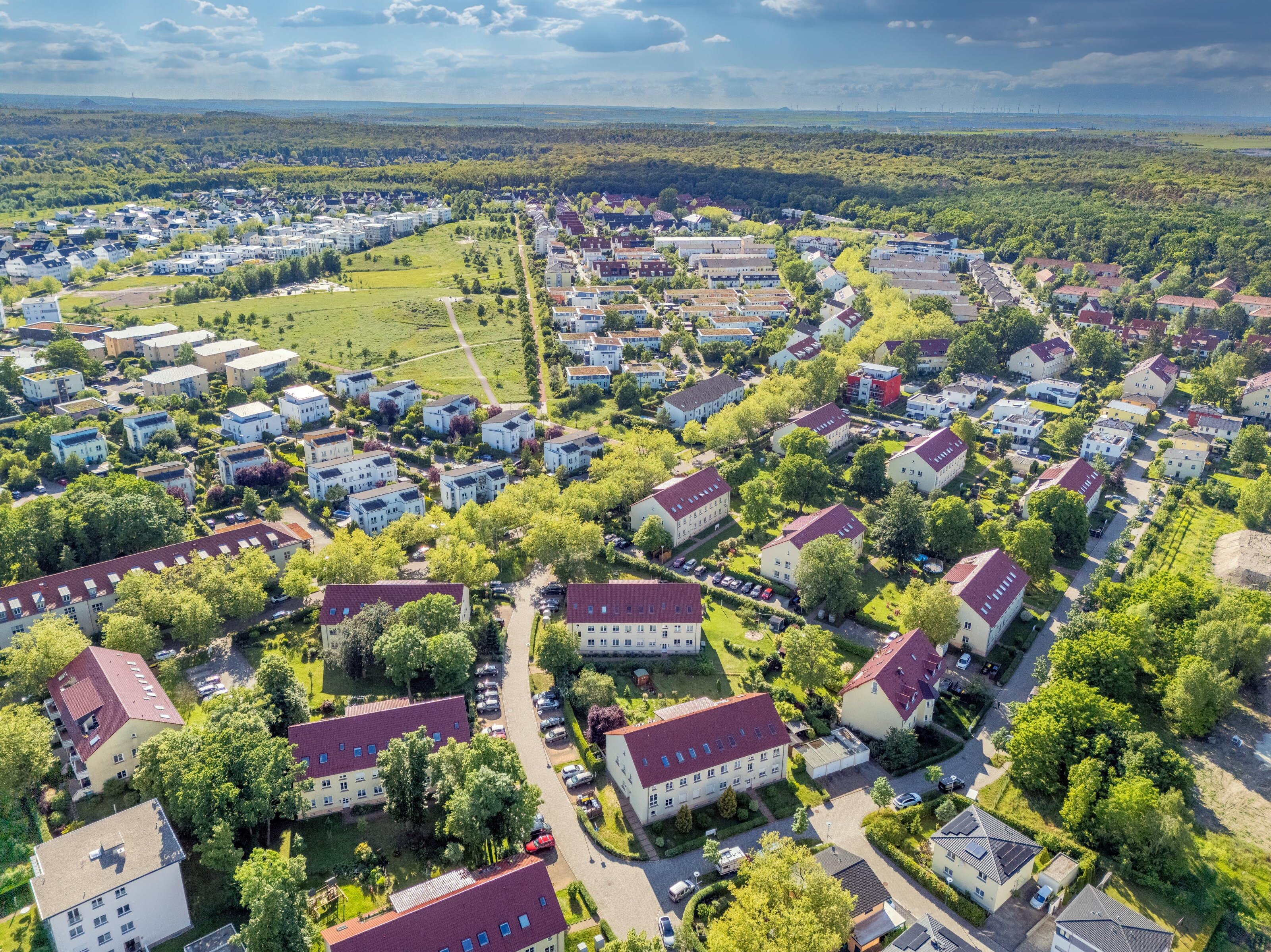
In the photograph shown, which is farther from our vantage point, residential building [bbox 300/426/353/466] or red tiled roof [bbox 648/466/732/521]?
residential building [bbox 300/426/353/466]

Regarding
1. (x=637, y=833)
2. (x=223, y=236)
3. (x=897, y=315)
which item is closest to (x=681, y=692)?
(x=637, y=833)

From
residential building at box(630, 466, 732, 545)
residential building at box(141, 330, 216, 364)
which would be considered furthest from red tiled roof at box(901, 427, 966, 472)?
residential building at box(141, 330, 216, 364)

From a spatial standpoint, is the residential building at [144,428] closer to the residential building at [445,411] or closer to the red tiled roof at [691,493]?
the residential building at [445,411]

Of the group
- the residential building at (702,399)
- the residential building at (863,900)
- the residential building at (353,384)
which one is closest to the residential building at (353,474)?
the residential building at (353,384)

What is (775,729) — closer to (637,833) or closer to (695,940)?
(637,833)

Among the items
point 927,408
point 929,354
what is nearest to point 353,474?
point 927,408

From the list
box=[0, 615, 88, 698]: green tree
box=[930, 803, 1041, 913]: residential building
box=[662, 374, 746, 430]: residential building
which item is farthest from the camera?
box=[662, 374, 746, 430]: residential building

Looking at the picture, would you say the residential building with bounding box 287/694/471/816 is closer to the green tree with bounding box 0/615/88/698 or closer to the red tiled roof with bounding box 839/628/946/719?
the green tree with bounding box 0/615/88/698

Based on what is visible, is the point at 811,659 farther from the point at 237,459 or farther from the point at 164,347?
the point at 164,347
